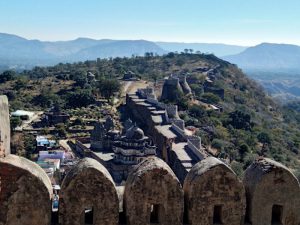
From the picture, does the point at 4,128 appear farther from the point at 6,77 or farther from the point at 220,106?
the point at 6,77

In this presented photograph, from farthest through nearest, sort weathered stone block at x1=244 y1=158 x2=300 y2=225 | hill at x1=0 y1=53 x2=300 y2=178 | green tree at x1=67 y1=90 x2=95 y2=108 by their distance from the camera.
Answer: green tree at x1=67 y1=90 x2=95 y2=108
hill at x1=0 y1=53 x2=300 y2=178
weathered stone block at x1=244 y1=158 x2=300 y2=225

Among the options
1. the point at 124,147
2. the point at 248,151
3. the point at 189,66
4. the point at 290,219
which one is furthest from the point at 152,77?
the point at 290,219

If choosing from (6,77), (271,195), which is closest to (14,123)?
(6,77)

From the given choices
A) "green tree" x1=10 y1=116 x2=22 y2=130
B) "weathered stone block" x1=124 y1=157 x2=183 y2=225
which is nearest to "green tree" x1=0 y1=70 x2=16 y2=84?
"green tree" x1=10 y1=116 x2=22 y2=130

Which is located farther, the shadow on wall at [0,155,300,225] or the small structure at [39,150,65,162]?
the small structure at [39,150,65,162]

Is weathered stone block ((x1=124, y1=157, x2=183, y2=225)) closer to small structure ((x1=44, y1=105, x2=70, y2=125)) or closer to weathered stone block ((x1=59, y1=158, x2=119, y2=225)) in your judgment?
weathered stone block ((x1=59, y1=158, x2=119, y2=225))

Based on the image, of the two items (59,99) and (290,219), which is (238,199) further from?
(59,99)
